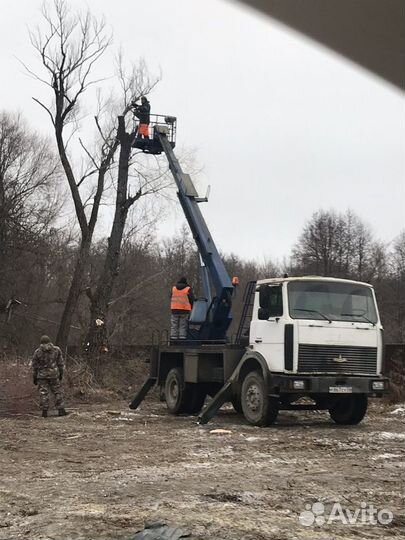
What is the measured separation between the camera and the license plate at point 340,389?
1128 centimetres

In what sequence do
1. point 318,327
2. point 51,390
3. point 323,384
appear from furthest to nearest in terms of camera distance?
point 51,390 → point 318,327 → point 323,384

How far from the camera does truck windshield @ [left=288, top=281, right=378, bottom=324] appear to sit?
462 inches

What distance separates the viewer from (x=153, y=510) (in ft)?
20.0

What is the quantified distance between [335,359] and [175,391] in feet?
15.3

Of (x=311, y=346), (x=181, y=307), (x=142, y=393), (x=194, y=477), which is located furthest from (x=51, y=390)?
(x=194, y=477)

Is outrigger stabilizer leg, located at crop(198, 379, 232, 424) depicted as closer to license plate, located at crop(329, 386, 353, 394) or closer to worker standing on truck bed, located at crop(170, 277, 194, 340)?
license plate, located at crop(329, 386, 353, 394)

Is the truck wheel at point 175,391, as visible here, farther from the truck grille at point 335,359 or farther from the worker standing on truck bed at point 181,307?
the truck grille at point 335,359

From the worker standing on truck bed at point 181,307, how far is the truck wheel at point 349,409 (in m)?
3.89

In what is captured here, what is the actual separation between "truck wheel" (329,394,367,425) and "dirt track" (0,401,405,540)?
303 mm

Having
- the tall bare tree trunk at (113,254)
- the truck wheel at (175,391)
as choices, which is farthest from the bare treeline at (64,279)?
the truck wheel at (175,391)

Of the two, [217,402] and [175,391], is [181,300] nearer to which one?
[175,391]

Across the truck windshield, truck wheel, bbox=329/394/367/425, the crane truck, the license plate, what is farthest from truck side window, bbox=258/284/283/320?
truck wheel, bbox=329/394/367/425

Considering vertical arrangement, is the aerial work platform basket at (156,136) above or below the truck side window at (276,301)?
above

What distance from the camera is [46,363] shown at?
14.3 metres
